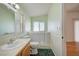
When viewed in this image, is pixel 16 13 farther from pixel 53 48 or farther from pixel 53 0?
pixel 53 48

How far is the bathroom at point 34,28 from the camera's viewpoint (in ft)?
6.45

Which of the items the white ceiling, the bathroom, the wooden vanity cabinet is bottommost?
the wooden vanity cabinet

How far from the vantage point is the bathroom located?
77.4 inches

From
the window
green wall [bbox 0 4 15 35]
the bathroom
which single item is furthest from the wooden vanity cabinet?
green wall [bbox 0 4 15 35]

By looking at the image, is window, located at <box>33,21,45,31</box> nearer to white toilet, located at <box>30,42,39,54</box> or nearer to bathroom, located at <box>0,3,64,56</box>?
bathroom, located at <box>0,3,64,56</box>

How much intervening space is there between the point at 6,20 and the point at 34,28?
19.7 inches

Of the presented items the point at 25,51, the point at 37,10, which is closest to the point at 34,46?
the point at 25,51

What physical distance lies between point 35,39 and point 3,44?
0.53 metres

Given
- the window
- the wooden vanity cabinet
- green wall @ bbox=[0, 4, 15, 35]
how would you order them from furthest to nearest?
the window
green wall @ bbox=[0, 4, 15, 35]
the wooden vanity cabinet

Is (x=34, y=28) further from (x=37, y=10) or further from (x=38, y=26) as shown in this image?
(x=37, y=10)

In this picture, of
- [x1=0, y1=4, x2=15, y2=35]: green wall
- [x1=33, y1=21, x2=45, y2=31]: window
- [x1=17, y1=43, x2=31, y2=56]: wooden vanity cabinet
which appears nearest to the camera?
[x1=17, y1=43, x2=31, y2=56]: wooden vanity cabinet

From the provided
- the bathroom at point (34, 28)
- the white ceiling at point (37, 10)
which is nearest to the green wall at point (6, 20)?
the bathroom at point (34, 28)

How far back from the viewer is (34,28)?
2.03m

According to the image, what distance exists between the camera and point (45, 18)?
2.03m
